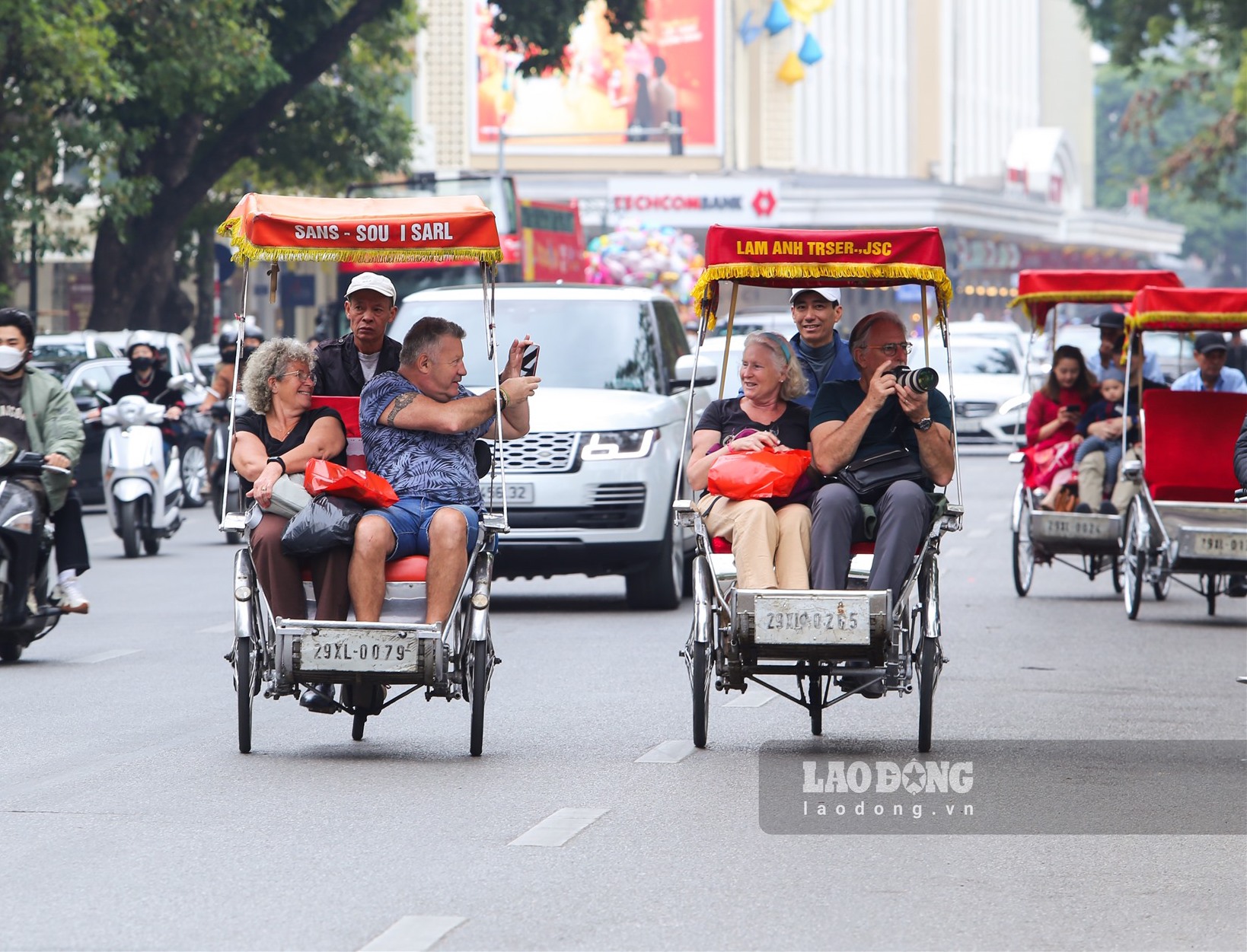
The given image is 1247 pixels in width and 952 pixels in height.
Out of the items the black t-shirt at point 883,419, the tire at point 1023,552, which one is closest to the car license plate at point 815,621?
the black t-shirt at point 883,419

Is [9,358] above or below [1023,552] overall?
above

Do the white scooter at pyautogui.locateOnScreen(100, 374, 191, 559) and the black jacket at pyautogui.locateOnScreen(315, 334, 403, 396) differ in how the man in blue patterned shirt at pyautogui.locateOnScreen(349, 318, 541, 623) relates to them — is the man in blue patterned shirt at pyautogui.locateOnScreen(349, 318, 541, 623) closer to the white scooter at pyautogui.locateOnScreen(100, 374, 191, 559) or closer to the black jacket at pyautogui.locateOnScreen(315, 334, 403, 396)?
the black jacket at pyautogui.locateOnScreen(315, 334, 403, 396)

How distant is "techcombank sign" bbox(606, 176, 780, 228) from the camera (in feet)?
251

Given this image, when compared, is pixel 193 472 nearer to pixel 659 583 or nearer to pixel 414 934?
pixel 659 583

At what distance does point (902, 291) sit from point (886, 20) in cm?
2370

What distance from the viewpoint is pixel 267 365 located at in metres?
9.47

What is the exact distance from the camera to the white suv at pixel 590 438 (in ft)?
48.9

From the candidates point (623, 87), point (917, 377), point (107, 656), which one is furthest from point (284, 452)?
point (623, 87)

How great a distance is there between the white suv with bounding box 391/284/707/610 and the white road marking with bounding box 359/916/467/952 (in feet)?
26.7

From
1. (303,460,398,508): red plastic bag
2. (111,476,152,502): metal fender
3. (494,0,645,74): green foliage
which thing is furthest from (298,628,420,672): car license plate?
A: (494,0,645,74): green foliage

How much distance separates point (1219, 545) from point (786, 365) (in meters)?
5.64

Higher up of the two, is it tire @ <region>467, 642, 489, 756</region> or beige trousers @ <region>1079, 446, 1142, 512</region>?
beige trousers @ <region>1079, 446, 1142, 512</region>

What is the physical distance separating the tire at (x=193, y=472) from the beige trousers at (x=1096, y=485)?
1162cm

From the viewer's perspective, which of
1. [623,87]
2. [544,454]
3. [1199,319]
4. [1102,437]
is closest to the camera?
[544,454]
